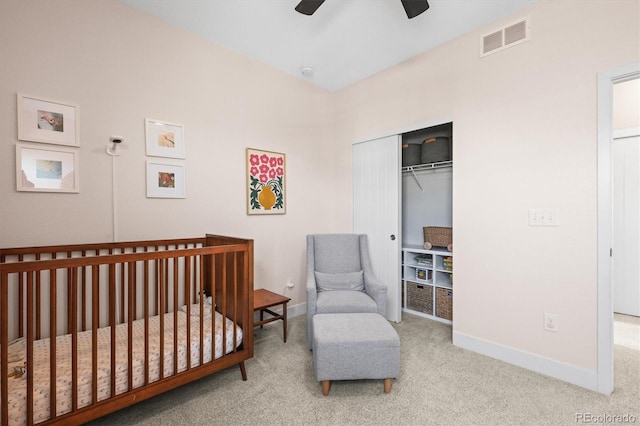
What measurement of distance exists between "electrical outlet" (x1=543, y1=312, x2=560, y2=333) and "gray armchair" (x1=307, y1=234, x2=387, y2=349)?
1153 millimetres

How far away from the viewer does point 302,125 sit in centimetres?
338

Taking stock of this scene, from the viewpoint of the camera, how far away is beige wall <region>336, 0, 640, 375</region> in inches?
75.2

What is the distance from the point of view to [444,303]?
300 cm

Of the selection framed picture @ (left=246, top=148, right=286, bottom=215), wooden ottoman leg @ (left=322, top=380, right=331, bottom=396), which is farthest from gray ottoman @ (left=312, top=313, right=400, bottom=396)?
framed picture @ (left=246, top=148, right=286, bottom=215)

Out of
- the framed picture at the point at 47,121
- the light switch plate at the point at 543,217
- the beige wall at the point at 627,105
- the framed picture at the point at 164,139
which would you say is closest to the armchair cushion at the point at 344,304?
the light switch plate at the point at 543,217

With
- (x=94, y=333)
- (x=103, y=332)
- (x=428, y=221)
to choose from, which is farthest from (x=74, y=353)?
(x=428, y=221)

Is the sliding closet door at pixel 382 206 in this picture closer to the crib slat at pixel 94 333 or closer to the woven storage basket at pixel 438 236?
the woven storage basket at pixel 438 236

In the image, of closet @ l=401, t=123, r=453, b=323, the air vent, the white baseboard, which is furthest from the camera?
closet @ l=401, t=123, r=453, b=323

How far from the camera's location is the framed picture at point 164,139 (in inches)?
90.4

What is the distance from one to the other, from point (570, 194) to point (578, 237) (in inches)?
11.7

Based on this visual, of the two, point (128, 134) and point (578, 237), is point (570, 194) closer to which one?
point (578, 237)

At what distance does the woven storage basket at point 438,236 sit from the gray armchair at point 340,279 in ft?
2.58

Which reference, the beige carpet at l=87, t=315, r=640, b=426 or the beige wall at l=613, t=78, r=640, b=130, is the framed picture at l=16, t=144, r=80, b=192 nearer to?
the beige carpet at l=87, t=315, r=640, b=426

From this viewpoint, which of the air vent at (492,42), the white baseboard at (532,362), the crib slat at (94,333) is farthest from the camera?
the air vent at (492,42)
